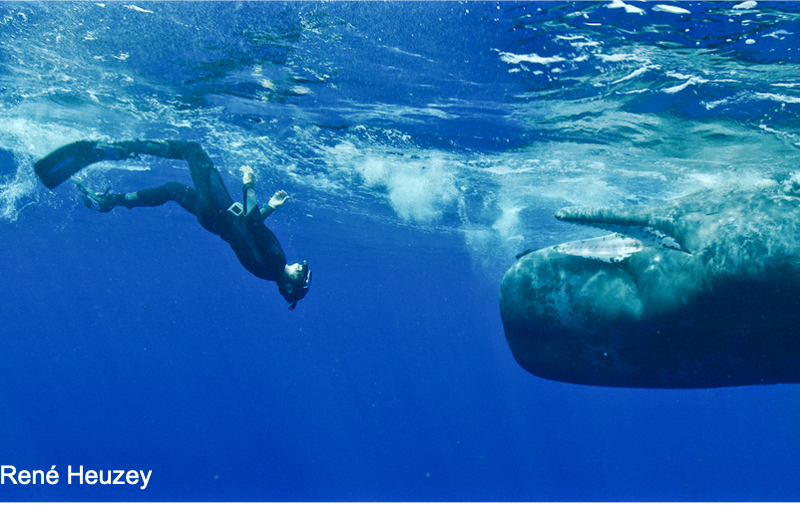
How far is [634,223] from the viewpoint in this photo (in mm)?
3916

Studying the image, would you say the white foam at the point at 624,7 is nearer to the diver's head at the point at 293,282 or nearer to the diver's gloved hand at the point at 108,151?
the diver's head at the point at 293,282

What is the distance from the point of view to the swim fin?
6840 millimetres

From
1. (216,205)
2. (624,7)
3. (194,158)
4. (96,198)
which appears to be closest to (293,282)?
(216,205)

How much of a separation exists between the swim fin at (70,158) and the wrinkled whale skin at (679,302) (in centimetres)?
677

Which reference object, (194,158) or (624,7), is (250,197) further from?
(624,7)

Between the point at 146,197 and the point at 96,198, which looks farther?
the point at 146,197

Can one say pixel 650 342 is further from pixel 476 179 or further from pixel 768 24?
pixel 476 179

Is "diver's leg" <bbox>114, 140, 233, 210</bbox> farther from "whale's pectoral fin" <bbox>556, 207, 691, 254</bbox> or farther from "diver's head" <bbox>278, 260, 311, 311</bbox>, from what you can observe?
"whale's pectoral fin" <bbox>556, 207, 691, 254</bbox>

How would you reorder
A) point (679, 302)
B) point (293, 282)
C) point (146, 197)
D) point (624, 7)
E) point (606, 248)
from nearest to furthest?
point (679, 302), point (606, 248), point (624, 7), point (293, 282), point (146, 197)

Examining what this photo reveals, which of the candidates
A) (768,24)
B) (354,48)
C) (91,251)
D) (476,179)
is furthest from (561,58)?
(91,251)

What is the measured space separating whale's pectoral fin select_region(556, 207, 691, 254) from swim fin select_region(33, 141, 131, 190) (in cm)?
723

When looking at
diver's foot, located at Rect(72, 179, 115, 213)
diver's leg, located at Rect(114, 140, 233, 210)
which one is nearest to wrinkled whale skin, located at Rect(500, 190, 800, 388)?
diver's leg, located at Rect(114, 140, 233, 210)

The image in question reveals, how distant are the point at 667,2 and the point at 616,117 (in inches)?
175

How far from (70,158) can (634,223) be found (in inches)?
318
